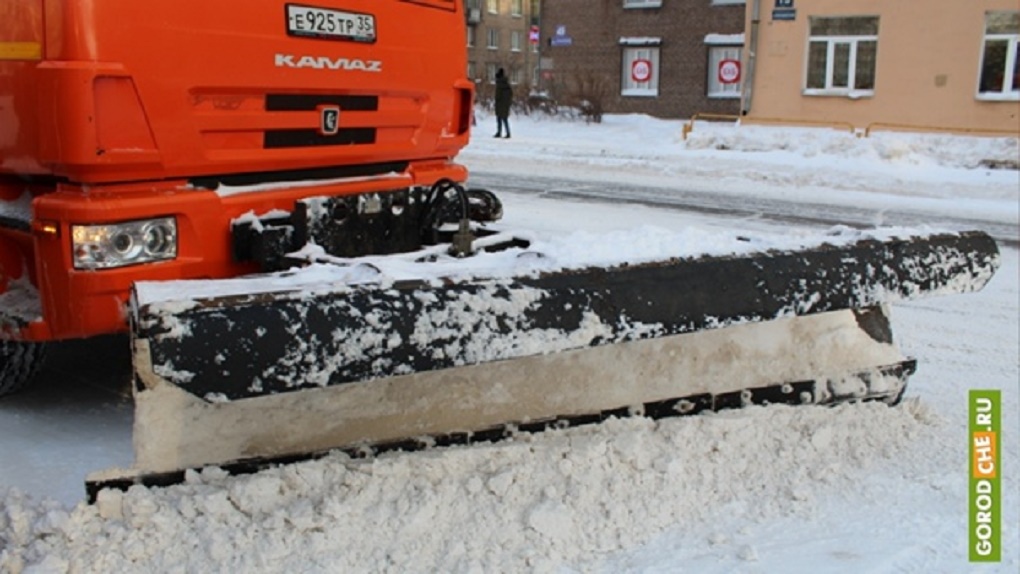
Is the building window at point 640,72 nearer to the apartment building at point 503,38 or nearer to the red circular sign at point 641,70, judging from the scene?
the red circular sign at point 641,70

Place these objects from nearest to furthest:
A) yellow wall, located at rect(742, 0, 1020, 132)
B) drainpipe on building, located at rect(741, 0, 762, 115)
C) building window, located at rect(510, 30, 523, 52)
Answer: yellow wall, located at rect(742, 0, 1020, 132) < drainpipe on building, located at rect(741, 0, 762, 115) < building window, located at rect(510, 30, 523, 52)

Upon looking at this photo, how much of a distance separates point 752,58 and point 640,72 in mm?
6464

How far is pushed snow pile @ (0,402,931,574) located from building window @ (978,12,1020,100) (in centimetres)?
2238

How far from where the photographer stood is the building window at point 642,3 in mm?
31016

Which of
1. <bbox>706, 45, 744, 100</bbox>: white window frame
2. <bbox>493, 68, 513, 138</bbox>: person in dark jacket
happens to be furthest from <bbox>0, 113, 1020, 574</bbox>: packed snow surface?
<bbox>706, 45, 744, 100</bbox>: white window frame

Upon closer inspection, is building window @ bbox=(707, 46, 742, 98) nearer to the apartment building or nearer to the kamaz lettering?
the apartment building

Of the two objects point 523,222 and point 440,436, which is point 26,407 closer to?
point 440,436

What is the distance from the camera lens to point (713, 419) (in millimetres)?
3611

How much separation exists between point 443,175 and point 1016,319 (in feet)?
12.8

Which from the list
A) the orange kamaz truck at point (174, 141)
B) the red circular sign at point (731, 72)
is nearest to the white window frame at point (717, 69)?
the red circular sign at point (731, 72)

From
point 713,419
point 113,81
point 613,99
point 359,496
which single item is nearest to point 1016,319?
point 713,419

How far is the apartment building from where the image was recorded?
2144 inches

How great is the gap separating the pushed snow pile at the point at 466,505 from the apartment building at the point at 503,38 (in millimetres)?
50674

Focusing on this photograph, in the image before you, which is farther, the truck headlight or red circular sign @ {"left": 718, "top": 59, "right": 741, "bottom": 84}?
red circular sign @ {"left": 718, "top": 59, "right": 741, "bottom": 84}
